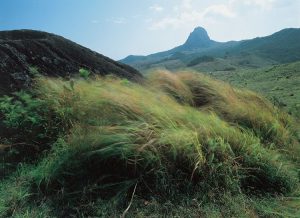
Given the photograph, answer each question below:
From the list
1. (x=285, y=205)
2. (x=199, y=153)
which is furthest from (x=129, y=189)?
(x=285, y=205)

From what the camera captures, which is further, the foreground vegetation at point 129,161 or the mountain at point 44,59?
the mountain at point 44,59

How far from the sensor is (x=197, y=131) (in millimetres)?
4504

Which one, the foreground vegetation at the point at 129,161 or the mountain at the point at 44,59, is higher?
the mountain at the point at 44,59

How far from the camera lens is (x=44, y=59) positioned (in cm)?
678

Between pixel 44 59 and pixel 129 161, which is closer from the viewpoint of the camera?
pixel 129 161

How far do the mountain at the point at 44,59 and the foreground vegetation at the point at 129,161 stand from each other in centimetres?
86

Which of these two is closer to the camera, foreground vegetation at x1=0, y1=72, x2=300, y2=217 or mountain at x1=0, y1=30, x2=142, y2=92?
foreground vegetation at x1=0, y1=72, x2=300, y2=217

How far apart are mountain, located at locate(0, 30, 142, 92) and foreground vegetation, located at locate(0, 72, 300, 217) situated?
86cm

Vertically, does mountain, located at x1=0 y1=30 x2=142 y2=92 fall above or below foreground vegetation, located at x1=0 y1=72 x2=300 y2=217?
above

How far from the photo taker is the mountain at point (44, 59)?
6086 mm

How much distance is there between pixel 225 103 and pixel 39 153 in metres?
2.84

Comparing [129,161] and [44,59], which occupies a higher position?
[44,59]

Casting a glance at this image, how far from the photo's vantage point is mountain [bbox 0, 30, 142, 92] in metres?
6.09

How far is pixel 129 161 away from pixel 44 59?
3.43m
